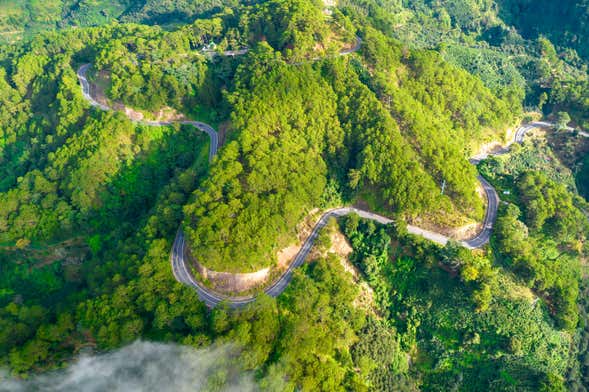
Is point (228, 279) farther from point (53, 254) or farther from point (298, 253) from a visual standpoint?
point (53, 254)

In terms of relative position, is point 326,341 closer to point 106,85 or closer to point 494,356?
point 494,356

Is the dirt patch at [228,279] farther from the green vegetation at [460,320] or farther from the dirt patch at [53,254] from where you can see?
the dirt patch at [53,254]

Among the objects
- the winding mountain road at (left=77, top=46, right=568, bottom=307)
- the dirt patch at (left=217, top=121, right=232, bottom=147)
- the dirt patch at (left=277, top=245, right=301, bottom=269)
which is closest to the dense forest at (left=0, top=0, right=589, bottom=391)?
the dirt patch at (left=217, top=121, right=232, bottom=147)

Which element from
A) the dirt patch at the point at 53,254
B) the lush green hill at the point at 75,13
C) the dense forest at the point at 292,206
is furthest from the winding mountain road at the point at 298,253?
the lush green hill at the point at 75,13

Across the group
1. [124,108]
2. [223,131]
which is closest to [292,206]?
[223,131]

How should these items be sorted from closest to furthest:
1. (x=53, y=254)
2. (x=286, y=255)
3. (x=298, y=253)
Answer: (x=286, y=255), (x=298, y=253), (x=53, y=254)

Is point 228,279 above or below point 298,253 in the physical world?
above

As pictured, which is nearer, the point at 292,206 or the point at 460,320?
the point at 460,320
